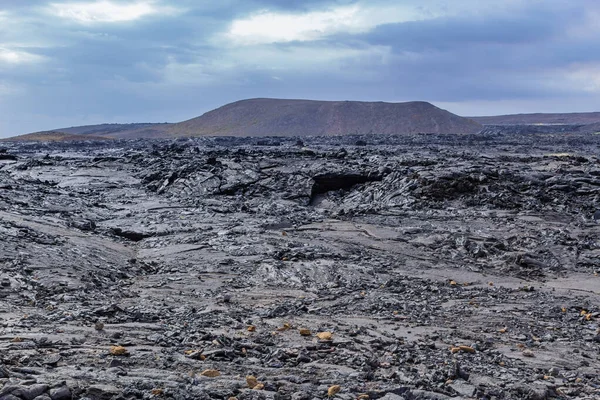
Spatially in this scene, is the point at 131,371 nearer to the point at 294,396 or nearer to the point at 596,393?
the point at 294,396

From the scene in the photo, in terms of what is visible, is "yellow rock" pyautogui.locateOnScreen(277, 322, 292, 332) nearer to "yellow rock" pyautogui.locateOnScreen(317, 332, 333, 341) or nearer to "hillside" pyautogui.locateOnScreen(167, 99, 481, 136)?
"yellow rock" pyautogui.locateOnScreen(317, 332, 333, 341)

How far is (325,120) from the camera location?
260ft

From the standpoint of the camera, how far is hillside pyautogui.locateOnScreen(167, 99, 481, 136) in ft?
245

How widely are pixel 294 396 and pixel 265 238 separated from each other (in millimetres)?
7336

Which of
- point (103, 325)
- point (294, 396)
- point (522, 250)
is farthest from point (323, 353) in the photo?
point (522, 250)

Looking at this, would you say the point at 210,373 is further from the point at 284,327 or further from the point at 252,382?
the point at 284,327

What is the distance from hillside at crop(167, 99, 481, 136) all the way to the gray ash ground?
55.7 m

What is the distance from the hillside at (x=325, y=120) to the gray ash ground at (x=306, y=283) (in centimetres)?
5566

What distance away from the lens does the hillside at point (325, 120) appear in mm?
74688

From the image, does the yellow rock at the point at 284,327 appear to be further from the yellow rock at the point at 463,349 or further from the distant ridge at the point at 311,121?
the distant ridge at the point at 311,121

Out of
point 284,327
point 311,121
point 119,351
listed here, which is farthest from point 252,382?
point 311,121

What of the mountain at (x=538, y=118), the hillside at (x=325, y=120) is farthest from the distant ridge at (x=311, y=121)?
the mountain at (x=538, y=118)

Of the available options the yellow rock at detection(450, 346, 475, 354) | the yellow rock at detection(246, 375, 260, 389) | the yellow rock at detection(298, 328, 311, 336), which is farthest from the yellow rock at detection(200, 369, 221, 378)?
the yellow rock at detection(450, 346, 475, 354)

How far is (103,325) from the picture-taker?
606 centimetres
